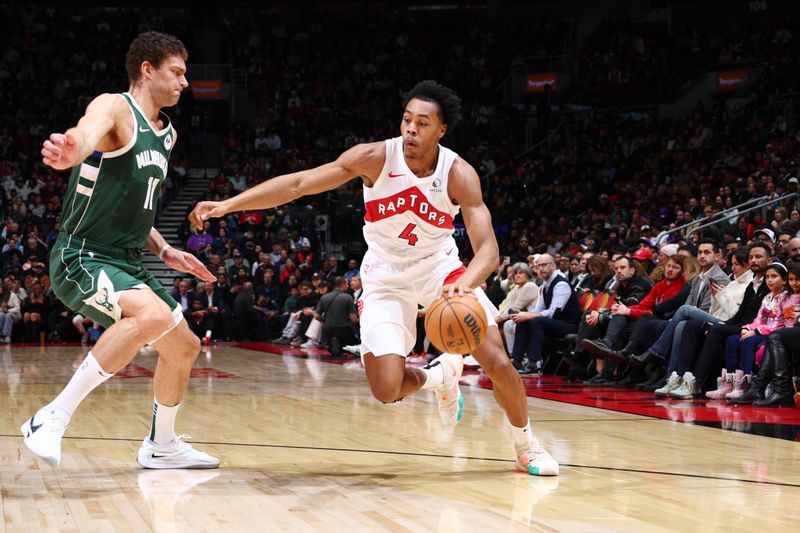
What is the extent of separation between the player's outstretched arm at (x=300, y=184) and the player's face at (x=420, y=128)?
0.15 metres

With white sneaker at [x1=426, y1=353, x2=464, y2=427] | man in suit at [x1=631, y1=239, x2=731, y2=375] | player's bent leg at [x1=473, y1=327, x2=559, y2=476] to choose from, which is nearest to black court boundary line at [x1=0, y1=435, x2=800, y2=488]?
white sneaker at [x1=426, y1=353, x2=464, y2=427]

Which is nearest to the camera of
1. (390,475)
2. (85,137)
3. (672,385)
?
(85,137)

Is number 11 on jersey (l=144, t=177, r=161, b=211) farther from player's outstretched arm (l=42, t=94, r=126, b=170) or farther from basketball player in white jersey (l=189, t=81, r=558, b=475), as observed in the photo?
basketball player in white jersey (l=189, t=81, r=558, b=475)

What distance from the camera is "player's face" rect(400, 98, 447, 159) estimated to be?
489 cm

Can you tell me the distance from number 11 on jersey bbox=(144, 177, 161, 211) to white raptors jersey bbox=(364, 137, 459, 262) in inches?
43.3

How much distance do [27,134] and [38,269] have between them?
835 centimetres

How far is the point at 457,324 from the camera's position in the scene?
434 centimetres

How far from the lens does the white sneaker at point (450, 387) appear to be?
5305 mm

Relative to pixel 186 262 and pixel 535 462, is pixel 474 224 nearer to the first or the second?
pixel 535 462

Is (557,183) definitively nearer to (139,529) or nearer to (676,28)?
(676,28)

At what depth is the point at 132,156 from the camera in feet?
14.9

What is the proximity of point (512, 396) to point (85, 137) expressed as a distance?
7.82 ft

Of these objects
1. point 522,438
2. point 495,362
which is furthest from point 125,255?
point 522,438

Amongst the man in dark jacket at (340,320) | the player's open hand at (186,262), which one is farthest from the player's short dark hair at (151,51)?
the man in dark jacket at (340,320)
